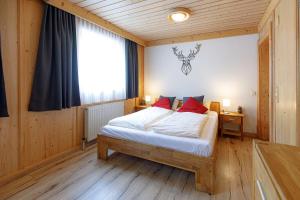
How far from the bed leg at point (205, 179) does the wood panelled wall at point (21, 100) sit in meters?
2.13

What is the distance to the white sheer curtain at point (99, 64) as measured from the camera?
9.46ft

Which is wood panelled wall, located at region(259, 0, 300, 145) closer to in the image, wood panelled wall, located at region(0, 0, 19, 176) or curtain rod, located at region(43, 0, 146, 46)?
curtain rod, located at region(43, 0, 146, 46)

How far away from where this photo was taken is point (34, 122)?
2205 mm

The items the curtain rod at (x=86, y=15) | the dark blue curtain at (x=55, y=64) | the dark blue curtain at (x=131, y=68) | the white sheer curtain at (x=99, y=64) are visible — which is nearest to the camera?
the dark blue curtain at (x=55, y=64)

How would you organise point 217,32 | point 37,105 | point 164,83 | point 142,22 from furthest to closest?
point 164,83
point 217,32
point 142,22
point 37,105

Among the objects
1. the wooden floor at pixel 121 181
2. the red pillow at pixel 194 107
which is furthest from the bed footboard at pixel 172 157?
the red pillow at pixel 194 107

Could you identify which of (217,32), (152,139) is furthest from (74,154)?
(217,32)

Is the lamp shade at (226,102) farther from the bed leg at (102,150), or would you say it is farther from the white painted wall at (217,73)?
the bed leg at (102,150)

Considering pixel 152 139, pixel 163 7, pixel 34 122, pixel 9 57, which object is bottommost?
pixel 152 139

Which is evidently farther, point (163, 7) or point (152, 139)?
point (163, 7)

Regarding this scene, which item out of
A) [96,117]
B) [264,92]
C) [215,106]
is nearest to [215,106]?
[215,106]

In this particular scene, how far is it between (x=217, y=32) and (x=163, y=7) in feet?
5.97

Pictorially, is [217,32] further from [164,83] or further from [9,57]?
[9,57]

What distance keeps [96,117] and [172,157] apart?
1.75 metres
